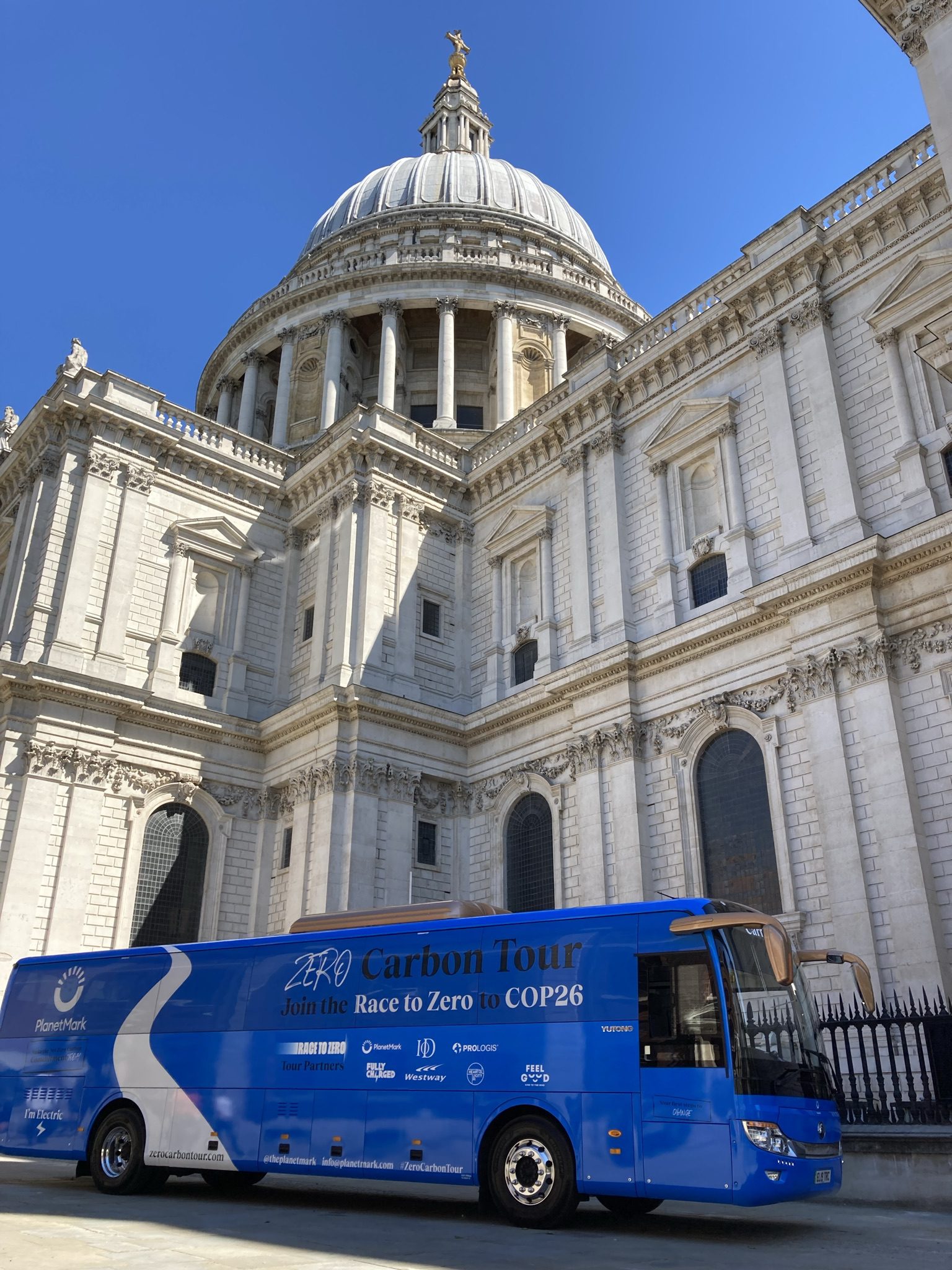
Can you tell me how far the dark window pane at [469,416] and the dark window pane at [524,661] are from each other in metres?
19.5

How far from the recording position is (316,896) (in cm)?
2536

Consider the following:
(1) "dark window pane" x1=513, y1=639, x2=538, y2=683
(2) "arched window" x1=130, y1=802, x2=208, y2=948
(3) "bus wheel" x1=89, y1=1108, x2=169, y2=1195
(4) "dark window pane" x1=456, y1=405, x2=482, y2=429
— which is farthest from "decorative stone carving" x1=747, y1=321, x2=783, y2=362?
(4) "dark window pane" x1=456, y1=405, x2=482, y2=429

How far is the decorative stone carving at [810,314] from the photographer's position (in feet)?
77.4

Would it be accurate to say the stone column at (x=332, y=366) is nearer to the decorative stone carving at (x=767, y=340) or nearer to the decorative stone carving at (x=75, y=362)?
the decorative stone carving at (x=75, y=362)

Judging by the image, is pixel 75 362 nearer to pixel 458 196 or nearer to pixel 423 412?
pixel 423 412

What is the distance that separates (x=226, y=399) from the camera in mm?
51094

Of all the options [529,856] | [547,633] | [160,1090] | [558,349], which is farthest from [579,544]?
[558,349]

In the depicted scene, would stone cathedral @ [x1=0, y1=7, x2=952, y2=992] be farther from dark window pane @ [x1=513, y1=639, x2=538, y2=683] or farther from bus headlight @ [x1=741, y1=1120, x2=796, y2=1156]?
bus headlight @ [x1=741, y1=1120, x2=796, y2=1156]

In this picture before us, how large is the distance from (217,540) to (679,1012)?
23.4 meters

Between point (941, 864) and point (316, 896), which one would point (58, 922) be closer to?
point (316, 896)

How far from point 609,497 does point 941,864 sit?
13.1 m

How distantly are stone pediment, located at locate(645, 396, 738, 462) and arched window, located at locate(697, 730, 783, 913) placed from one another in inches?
310

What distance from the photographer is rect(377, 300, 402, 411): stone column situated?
4419 centimetres

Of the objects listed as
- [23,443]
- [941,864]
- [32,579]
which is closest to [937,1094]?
[941,864]
